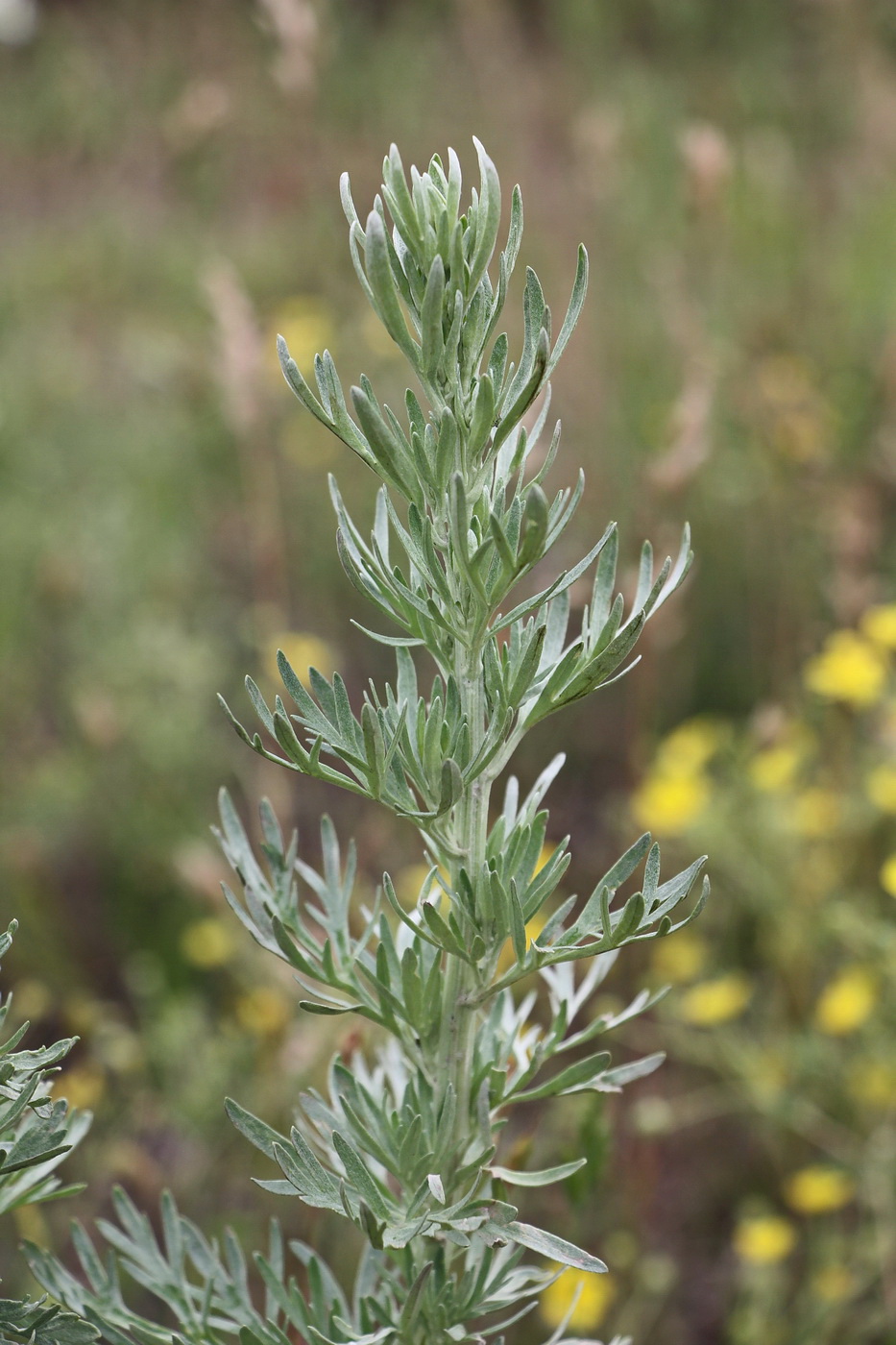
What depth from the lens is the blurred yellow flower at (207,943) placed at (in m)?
1.93

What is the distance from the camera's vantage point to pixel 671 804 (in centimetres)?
198

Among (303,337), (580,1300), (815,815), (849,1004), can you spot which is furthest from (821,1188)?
(303,337)

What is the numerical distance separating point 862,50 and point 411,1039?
199 inches

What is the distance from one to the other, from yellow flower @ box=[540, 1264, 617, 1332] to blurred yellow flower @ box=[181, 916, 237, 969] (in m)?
0.69

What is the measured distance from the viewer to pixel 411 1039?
0.66 meters

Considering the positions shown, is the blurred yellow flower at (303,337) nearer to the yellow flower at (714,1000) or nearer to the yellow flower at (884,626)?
the yellow flower at (884,626)

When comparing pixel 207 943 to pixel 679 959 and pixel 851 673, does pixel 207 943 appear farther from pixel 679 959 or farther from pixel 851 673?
pixel 851 673

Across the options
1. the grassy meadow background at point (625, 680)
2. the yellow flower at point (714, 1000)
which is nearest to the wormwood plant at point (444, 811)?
the grassy meadow background at point (625, 680)

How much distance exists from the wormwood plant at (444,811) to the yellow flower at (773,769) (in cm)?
129

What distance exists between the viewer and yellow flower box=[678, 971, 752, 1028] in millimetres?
1661

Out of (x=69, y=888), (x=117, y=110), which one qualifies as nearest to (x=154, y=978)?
(x=69, y=888)

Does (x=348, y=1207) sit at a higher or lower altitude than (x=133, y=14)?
lower

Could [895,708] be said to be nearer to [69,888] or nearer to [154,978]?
[154,978]

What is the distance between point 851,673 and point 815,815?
0.85 ft
